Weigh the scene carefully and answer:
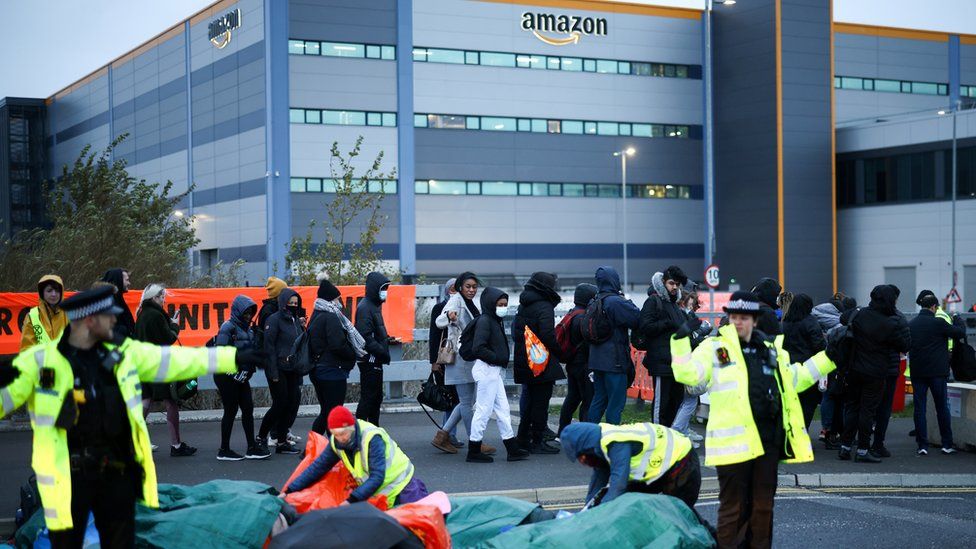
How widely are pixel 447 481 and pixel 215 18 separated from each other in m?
45.2

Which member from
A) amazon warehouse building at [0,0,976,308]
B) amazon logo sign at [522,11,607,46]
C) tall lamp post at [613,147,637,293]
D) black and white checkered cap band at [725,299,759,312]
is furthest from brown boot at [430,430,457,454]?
amazon logo sign at [522,11,607,46]

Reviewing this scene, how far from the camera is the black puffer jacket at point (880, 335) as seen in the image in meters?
10.2

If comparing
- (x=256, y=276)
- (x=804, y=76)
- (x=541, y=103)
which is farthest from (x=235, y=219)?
(x=804, y=76)

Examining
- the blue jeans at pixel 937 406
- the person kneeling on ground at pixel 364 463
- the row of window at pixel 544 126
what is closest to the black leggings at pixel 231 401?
the person kneeling on ground at pixel 364 463

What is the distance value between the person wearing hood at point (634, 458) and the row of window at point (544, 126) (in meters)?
42.4

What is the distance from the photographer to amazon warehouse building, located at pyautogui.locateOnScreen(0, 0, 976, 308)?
47.0 m

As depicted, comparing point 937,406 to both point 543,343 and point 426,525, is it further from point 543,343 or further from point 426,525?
point 426,525

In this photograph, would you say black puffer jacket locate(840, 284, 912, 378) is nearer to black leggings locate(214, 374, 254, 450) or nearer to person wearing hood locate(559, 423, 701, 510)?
person wearing hood locate(559, 423, 701, 510)

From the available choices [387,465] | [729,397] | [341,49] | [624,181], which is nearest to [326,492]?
[387,465]

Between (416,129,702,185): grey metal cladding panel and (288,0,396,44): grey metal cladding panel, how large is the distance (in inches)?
199

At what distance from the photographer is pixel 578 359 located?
11.3m

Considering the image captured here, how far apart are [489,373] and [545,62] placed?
41753mm

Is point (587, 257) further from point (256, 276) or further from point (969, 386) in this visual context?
point (969, 386)

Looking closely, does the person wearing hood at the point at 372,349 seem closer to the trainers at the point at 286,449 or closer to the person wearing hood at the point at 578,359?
the trainers at the point at 286,449
